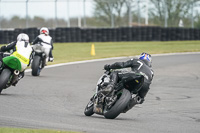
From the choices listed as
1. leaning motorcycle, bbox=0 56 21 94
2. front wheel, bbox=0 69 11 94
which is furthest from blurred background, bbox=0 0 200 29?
front wheel, bbox=0 69 11 94

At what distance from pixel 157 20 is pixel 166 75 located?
20.5 meters

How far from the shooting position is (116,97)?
7.94 metres

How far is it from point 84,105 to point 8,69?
189 centimetres

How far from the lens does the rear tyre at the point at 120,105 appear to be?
7.77 m

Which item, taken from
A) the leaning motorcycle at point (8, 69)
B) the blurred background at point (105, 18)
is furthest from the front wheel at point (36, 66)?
the blurred background at point (105, 18)

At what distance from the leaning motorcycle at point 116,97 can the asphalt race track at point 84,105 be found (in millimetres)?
152

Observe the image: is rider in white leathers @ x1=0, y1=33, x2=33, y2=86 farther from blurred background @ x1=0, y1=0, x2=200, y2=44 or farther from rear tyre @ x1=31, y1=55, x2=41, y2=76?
blurred background @ x1=0, y1=0, x2=200, y2=44

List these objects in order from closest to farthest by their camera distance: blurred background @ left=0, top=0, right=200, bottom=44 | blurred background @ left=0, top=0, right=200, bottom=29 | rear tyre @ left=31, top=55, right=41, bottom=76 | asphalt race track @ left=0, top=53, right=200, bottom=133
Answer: asphalt race track @ left=0, top=53, right=200, bottom=133, rear tyre @ left=31, top=55, right=41, bottom=76, blurred background @ left=0, top=0, right=200, bottom=44, blurred background @ left=0, top=0, right=200, bottom=29

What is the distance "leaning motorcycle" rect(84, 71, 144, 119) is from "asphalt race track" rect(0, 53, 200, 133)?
15 cm

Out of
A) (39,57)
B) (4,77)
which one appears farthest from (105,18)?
(4,77)

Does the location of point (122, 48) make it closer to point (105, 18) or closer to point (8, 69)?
point (105, 18)

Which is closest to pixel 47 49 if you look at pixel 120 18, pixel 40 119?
pixel 40 119

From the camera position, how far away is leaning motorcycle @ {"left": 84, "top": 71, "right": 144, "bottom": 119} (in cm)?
782

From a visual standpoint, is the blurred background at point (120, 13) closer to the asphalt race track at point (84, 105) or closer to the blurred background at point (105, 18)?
the blurred background at point (105, 18)
